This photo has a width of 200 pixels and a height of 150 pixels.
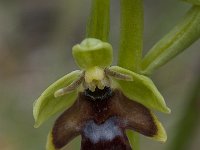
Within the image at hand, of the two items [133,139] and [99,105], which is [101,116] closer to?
[99,105]

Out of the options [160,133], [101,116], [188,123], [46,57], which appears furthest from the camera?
[46,57]

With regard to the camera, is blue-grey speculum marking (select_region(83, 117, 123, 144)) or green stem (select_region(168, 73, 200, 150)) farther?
green stem (select_region(168, 73, 200, 150))

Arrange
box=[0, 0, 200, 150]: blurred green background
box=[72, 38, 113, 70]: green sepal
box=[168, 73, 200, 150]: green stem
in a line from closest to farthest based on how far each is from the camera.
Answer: box=[72, 38, 113, 70]: green sepal < box=[168, 73, 200, 150]: green stem < box=[0, 0, 200, 150]: blurred green background

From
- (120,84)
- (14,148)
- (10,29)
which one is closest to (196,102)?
(120,84)

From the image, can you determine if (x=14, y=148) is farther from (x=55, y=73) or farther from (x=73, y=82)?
(x=73, y=82)

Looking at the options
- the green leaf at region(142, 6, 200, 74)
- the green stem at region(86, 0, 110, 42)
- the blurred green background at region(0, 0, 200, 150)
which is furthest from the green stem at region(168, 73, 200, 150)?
the green stem at region(86, 0, 110, 42)

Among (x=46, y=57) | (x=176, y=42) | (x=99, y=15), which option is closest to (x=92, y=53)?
(x=99, y=15)

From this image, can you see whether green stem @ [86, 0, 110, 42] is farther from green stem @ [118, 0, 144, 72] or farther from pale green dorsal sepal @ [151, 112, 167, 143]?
pale green dorsal sepal @ [151, 112, 167, 143]

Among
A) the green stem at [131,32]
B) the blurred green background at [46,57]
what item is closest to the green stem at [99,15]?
the green stem at [131,32]
